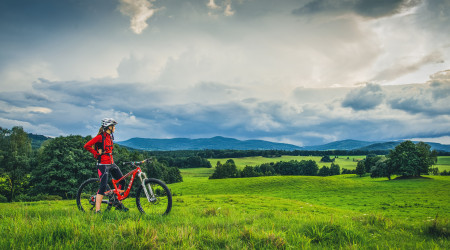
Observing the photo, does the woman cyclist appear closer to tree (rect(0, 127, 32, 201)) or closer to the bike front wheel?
the bike front wheel

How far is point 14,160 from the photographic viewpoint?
211 ft

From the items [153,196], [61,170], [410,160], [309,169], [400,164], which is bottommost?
[309,169]

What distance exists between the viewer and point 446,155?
188 m

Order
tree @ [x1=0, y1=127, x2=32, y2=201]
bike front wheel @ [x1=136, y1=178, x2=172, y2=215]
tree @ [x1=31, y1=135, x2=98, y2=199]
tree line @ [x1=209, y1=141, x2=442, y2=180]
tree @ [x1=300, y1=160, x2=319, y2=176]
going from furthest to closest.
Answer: tree @ [x1=300, y1=160, x2=319, y2=176] → tree line @ [x1=209, y1=141, x2=442, y2=180] → tree @ [x1=0, y1=127, x2=32, y2=201] → tree @ [x1=31, y1=135, x2=98, y2=199] → bike front wheel @ [x1=136, y1=178, x2=172, y2=215]

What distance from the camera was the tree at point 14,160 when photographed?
46697mm

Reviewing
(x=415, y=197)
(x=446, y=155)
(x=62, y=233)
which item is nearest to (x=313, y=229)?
(x=62, y=233)

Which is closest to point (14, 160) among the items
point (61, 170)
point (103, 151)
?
point (61, 170)

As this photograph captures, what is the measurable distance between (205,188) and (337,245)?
210ft

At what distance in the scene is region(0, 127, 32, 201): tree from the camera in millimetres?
46697

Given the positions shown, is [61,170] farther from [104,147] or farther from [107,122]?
[107,122]

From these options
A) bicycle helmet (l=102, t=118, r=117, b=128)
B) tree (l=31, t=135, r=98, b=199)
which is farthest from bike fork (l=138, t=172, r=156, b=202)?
tree (l=31, t=135, r=98, b=199)

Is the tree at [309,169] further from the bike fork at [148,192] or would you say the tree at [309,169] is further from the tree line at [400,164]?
the bike fork at [148,192]

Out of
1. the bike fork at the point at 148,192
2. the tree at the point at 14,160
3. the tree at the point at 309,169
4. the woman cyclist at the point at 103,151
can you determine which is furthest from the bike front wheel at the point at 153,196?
the tree at the point at 309,169

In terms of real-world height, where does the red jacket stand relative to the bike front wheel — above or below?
above
